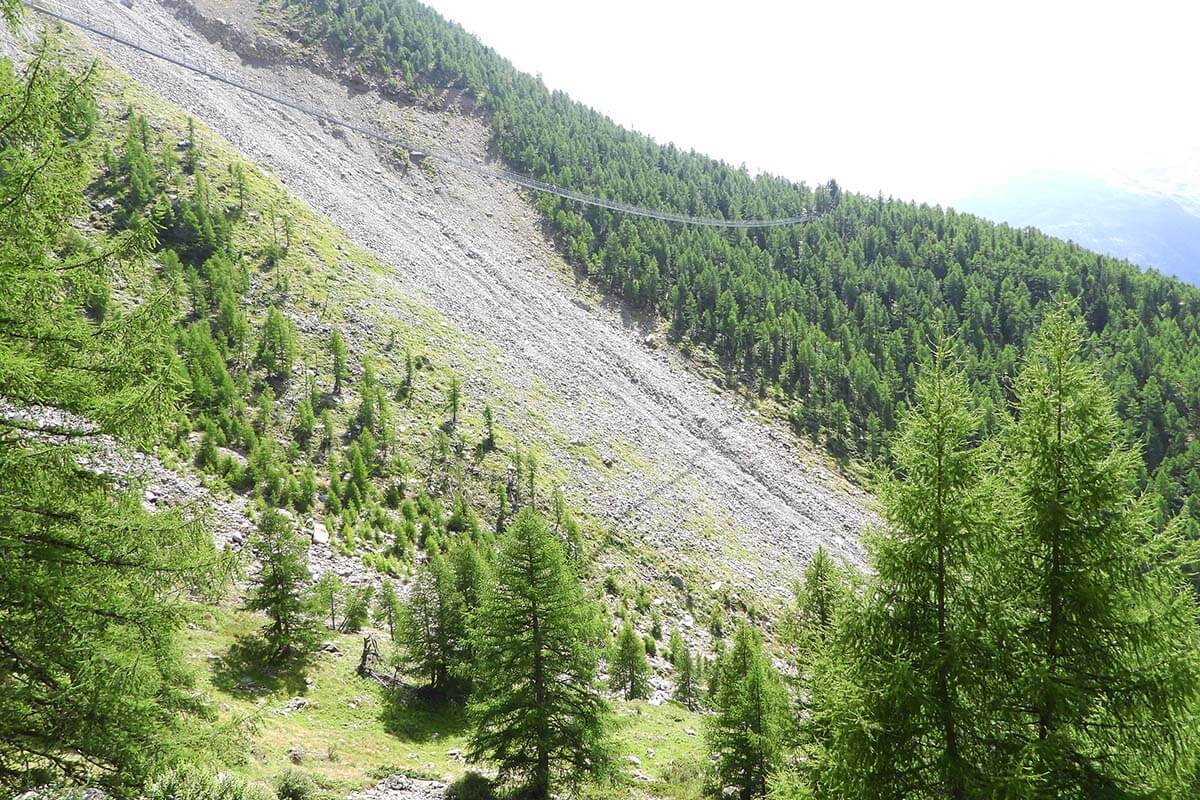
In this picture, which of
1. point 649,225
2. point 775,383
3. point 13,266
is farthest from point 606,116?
point 13,266

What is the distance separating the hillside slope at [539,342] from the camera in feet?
181

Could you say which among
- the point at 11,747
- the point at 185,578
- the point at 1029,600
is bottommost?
the point at 11,747

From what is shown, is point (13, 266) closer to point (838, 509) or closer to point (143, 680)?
point (143, 680)

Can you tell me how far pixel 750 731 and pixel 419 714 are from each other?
13.8 meters

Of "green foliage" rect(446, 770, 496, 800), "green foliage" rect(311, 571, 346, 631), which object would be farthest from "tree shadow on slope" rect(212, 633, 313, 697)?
"green foliage" rect(446, 770, 496, 800)

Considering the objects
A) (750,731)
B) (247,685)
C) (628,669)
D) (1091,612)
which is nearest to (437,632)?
(247,685)

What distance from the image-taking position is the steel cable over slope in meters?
83.6

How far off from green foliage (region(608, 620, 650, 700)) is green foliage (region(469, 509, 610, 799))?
1688 cm

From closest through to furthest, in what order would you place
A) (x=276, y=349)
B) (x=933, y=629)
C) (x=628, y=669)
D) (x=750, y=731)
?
(x=933, y=629), (x=750, y=731), (x=628, y=669), (x=276, y=349)

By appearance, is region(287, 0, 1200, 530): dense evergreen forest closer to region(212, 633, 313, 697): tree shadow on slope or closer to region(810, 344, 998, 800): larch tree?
region(212, 633, 313, 697): tree shadow on slope

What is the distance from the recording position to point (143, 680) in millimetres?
6488

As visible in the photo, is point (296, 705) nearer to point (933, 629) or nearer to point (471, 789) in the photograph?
point (471, 789)

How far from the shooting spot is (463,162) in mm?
112812

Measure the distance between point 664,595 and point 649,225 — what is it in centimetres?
8371
